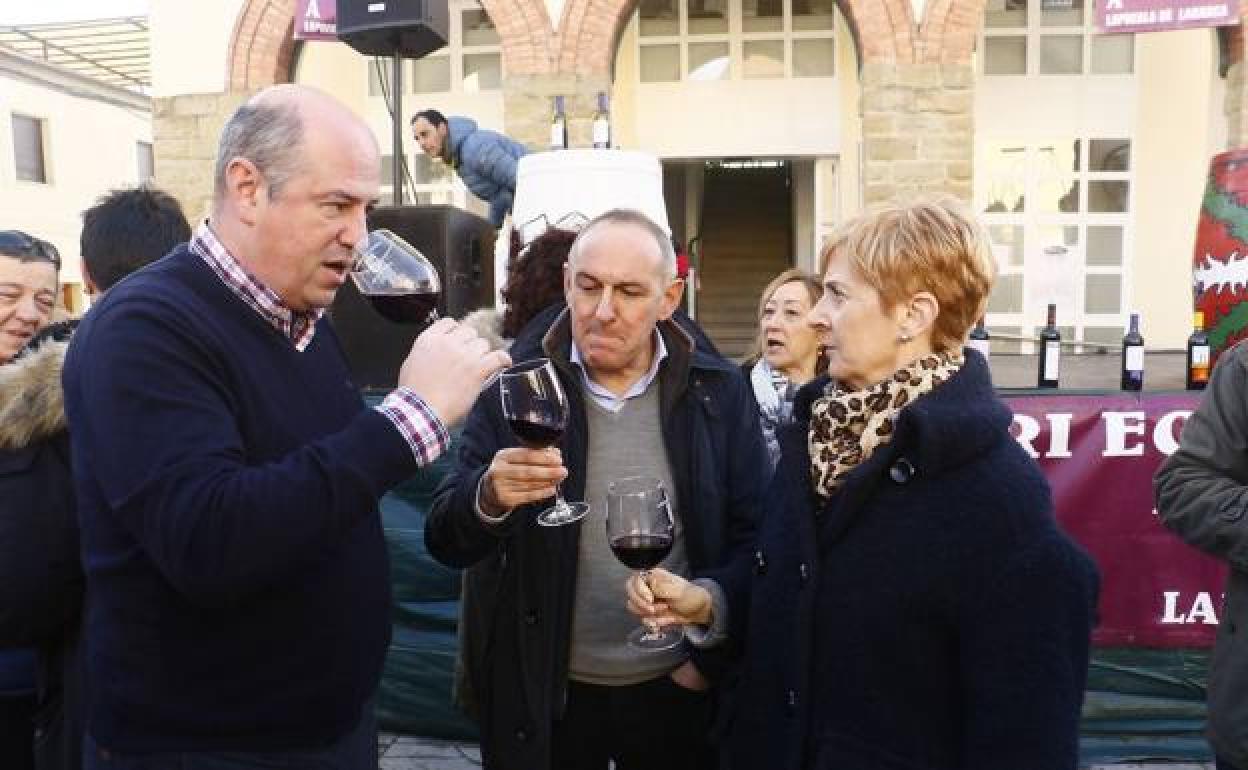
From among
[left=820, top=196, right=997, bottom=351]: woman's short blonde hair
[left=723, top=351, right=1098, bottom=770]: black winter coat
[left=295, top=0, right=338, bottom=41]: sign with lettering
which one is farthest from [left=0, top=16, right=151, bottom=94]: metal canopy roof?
[left=723, top=351, right=1098, bottom=770]: black winter coat

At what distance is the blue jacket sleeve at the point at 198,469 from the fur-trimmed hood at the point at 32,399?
2.20 feet

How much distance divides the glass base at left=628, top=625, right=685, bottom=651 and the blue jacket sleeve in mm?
781

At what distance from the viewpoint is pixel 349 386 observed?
5.92 feet

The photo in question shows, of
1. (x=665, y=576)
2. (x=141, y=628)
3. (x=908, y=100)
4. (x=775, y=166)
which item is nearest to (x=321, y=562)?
(x=141, y=628)

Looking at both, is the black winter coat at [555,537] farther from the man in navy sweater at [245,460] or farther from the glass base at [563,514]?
the man in navy sweater at [245,460]

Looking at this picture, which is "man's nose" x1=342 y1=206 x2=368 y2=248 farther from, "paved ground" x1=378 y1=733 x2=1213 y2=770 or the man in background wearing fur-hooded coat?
"paved ground" x1=378 y1=733 x2=1213 y2=770

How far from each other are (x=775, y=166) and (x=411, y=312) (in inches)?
599

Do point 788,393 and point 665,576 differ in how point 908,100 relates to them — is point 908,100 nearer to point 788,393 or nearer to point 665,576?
point 788,393

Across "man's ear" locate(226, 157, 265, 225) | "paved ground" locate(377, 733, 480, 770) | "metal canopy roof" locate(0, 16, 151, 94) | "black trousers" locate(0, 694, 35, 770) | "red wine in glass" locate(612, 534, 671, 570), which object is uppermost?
"metal canopy roof" locate(0, 16, 151, 94)

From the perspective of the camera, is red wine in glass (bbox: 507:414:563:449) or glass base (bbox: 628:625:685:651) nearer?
red wine in glass (bbox: 507:414:563:449)

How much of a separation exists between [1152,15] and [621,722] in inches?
375

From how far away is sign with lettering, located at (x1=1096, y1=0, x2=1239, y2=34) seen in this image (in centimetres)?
920

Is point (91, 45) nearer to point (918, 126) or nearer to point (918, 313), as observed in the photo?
point (918, 126)

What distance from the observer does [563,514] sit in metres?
1.87
